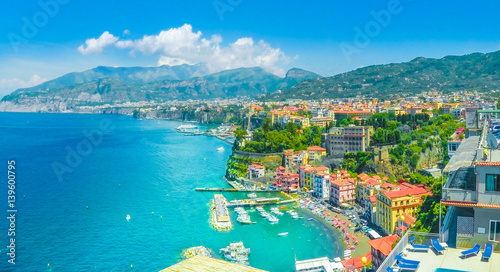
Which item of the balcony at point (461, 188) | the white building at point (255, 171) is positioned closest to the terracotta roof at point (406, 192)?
the balcony at point (461, 188)

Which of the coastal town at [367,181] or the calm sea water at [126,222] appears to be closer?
the coastal town at [367,181]

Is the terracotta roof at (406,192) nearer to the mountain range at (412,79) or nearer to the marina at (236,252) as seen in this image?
the marina at (236,252)

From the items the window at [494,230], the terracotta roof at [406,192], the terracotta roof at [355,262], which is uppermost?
the window at [494,230]

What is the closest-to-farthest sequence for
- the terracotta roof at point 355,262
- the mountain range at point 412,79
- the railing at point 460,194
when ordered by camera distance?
the railing at point 460,194, the terracotta roof at point 355,262, the mountain range at point 412,79

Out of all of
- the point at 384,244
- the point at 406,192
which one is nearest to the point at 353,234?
the point at 406,192

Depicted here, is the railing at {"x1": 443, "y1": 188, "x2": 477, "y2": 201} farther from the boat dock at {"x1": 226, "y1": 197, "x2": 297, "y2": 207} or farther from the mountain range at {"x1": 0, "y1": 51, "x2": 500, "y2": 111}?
the mountain range at {"x1": 0, "y1": 51, "x2": 500, "y2": 111}

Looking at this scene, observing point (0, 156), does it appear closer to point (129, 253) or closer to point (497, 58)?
point (129, 253)

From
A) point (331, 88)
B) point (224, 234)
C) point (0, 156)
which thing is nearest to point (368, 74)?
Answer: point (331, 88)
